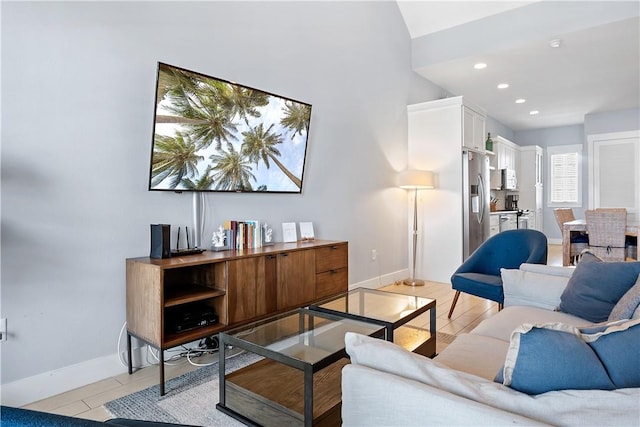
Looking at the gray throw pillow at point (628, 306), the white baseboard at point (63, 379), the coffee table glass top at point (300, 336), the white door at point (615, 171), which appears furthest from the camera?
the white door at point (615, 171)

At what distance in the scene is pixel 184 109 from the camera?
2.50 meters

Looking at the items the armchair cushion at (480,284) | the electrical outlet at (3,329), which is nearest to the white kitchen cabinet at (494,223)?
the armchair cushion at (480,284)

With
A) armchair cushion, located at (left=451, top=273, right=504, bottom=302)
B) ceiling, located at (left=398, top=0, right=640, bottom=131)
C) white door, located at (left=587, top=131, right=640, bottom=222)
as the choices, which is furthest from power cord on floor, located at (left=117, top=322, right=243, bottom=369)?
white door, located at (left=587, top=131, right=640, bottom=222)

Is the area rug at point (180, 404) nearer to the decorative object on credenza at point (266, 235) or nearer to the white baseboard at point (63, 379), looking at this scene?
the white baseboard at point (63, 379)

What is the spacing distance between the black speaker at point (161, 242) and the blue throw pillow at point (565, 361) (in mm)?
2007

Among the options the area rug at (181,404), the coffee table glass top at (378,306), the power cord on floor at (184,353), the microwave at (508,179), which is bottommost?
the area rug at (181,404)

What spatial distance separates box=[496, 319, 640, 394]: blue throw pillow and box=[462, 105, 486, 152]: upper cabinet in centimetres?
424

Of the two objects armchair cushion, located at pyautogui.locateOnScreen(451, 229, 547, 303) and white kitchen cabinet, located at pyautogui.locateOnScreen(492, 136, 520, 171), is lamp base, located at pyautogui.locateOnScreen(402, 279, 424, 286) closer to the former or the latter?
armchair cushion, located at pyautogui.locateOnScreen(451, 229, 547, 303)

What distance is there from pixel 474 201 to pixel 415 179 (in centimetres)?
94

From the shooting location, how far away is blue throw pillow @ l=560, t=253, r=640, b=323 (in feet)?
6.05

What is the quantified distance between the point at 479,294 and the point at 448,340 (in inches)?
17.7

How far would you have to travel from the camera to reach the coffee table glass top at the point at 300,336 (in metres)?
1.66

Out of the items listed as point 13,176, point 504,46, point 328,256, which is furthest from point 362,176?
point 13,176

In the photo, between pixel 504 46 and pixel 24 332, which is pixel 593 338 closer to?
pixel 24 332
